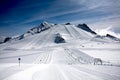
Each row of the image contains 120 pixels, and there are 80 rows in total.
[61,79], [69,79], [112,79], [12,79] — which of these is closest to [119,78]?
[112,79]

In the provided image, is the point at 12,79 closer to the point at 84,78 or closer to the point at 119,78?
the point at 84,78

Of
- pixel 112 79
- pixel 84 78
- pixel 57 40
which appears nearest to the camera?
pixel 112 79

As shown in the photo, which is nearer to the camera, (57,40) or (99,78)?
(99,78)

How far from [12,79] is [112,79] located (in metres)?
12.7

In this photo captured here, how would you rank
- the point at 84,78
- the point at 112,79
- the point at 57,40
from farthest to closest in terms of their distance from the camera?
the point at 57,40, the point at 84,78, the point at 112,79

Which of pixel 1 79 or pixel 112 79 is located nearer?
pixel 112 79

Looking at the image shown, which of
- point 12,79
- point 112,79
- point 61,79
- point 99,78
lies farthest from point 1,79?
point 112,79

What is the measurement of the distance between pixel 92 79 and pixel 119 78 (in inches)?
127

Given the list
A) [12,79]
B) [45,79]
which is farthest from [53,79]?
[12,79]

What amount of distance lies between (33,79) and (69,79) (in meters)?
4.74

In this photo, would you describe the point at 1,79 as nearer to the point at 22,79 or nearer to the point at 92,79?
the point at 22,79

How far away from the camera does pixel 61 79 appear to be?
16.7 metres

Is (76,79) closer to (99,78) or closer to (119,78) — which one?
(99,78)

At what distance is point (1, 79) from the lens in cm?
1738
